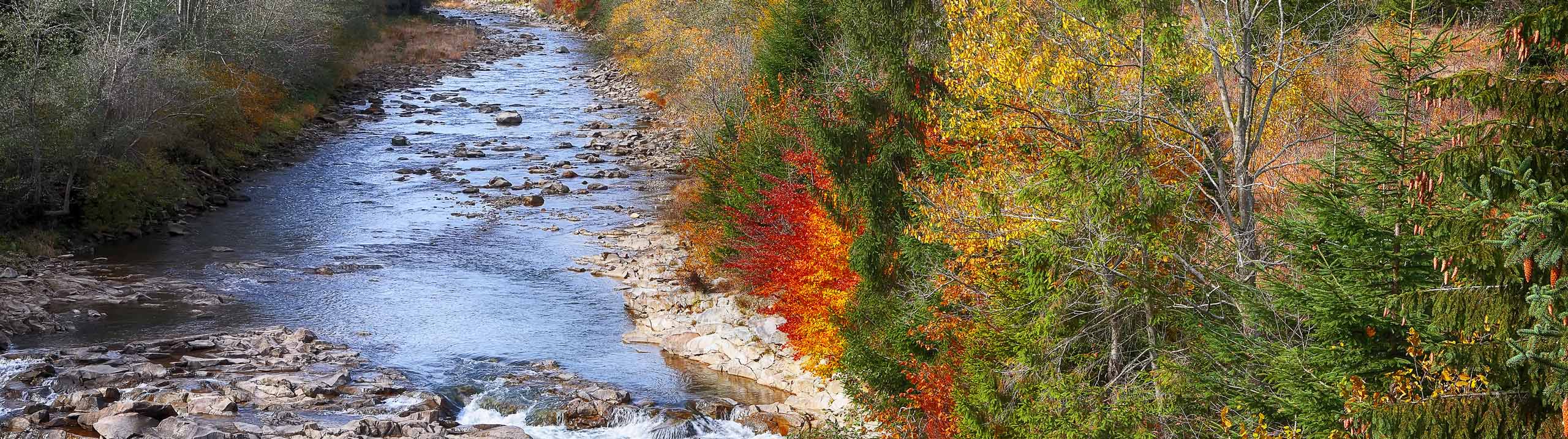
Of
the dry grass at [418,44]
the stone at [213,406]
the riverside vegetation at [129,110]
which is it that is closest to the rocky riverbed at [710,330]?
the stone at [213,406]

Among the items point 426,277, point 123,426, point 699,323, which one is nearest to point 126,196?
point 426,277

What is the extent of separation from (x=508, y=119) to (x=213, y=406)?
3716 centimetres

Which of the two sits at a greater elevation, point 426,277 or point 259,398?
point 259,398

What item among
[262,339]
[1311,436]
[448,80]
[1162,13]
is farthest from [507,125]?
[1311,436]

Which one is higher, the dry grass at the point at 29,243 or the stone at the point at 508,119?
the dry grass at the point at 29,243

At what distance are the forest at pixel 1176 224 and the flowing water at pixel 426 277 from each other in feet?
13.2

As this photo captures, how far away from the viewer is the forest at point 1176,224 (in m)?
10.7

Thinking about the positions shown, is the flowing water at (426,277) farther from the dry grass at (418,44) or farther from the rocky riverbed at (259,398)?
the dry grass at (418,44)

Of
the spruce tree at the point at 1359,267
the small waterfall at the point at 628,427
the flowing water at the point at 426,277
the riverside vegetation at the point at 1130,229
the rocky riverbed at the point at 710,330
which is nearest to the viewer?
the riverside vegetation at the point at 1130,229

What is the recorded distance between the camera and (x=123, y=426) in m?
20.4

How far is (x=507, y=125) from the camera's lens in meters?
57.7

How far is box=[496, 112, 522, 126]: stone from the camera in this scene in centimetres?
5784

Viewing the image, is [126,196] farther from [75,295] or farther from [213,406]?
[213,406]

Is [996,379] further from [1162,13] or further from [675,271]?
[675,271]
